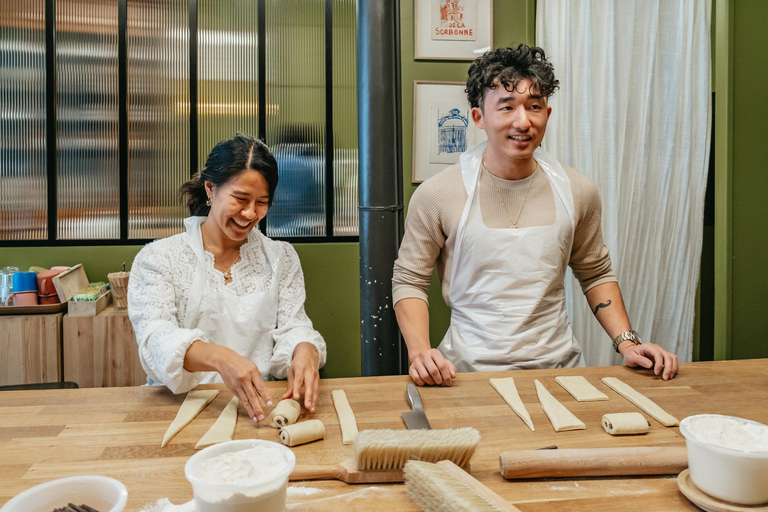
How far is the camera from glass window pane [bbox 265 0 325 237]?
3.26 metres

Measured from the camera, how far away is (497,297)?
1908 mm

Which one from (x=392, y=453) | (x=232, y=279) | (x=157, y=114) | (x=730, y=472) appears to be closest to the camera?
(x=730, y=472)

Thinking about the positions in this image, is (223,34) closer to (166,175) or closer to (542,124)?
(166,175)

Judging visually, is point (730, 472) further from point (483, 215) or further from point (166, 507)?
point (483, 215)

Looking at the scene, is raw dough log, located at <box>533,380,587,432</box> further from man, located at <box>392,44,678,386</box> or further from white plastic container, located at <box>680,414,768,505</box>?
man, located at <box>392,44,678,386</box>

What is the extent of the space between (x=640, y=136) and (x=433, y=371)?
2232 mm

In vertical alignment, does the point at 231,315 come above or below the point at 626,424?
above

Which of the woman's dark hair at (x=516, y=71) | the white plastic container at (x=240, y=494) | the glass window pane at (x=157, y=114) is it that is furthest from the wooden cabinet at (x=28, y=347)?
the white plastic container at (x=240, y=494)

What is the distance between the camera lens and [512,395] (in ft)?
4.60

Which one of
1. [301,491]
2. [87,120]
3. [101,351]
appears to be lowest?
[101,351]

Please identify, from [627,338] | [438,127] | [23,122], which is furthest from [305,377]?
[23,122]

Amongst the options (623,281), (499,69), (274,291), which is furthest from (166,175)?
(623,281)

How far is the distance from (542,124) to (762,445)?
1.23 metres

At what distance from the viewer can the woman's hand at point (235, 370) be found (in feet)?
4.28
